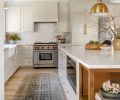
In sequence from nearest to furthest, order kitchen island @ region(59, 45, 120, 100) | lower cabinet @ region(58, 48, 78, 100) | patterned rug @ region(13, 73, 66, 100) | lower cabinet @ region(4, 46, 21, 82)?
1. kitchen island @ region(59, 45, 120, 100)
2. lower cabinet @ region(58, 48, 78, 100)
3. patterned rug @ region(13, 73, 66, 100)
4. lower cabinet @ region(4, 46, 21, 82)

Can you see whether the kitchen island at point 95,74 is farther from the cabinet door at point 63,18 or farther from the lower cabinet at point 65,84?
the cabinet door at point 63,18

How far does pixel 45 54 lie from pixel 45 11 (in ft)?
5.21

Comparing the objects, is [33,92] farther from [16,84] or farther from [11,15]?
[11,15]

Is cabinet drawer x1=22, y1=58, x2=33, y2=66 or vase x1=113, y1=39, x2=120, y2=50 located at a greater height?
vase x1=113, y1=39, x2=120, y2=50

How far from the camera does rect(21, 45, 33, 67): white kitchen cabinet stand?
9.48m

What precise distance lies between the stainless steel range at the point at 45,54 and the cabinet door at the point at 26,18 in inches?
29.3

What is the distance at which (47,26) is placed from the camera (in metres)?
9.73

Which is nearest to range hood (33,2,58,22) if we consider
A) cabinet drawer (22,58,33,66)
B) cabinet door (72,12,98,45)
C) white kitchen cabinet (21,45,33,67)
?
cabinet door (72,12,98,45)

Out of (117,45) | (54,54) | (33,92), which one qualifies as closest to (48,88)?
(33,92)

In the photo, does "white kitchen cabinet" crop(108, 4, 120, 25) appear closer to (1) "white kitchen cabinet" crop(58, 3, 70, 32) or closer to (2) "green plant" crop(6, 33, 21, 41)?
(1) "white kitchen cabinet" crop(58, 3, 70, 32)

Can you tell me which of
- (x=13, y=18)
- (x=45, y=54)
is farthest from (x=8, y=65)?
(x=13, y=18)

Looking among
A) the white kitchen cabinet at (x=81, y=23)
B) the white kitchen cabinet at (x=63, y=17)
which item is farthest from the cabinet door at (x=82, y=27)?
the white kitchen cabinet at (x=63, y=17)

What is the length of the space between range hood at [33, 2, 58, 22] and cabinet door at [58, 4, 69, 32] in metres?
0.33

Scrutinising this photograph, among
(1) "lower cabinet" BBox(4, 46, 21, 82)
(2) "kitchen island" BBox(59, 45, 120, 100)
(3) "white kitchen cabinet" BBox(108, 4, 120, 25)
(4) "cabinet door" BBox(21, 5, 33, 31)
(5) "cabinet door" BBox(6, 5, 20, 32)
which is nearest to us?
(2) "kitchen island" BBox(59, 45, 120, 100)
